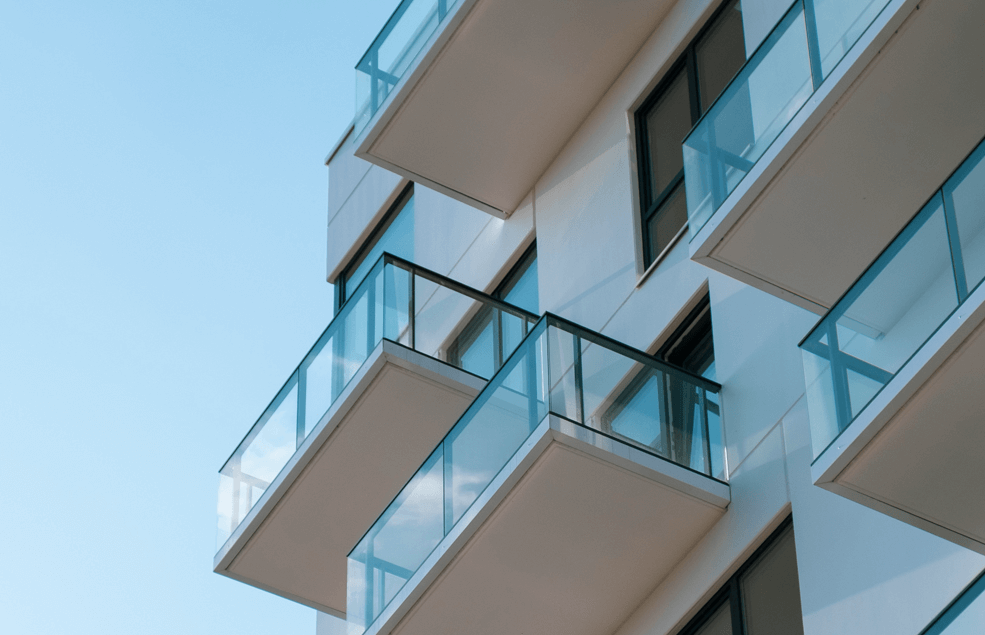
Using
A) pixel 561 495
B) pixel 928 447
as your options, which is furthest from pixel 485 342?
pixel 928 447

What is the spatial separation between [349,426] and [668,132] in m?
3.48

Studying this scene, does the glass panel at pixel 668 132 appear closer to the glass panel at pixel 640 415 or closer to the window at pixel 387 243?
the glass panel at pixel 640 415

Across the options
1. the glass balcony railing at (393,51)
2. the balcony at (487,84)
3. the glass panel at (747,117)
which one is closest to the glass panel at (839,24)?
the glass panel at (747,117)

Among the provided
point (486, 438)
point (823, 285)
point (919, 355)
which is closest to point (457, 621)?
point (486, 438)

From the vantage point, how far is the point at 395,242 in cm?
1888

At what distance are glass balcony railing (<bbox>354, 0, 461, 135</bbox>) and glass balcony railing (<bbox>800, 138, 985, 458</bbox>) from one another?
20.5 ft

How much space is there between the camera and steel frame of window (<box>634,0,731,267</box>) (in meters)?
13.6

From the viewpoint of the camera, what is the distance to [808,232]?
36.2 feet

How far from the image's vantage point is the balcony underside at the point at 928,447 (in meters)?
8.60

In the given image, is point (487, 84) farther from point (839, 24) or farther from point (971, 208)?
point (971, 208)

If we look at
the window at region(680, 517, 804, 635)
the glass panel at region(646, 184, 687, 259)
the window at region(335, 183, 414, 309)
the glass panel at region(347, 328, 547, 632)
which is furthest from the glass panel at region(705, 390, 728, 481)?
the window at region(335, 183, 414, 309)

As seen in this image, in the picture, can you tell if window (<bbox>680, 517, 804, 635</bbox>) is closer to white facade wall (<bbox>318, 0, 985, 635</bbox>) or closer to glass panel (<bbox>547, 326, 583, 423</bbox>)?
white facade wall (<bbox>318, 0, 985, 635</bbox>)

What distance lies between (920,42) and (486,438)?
3.95m

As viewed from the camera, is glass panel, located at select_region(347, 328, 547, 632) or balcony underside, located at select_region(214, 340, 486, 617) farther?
balcony underside, located at select_region(214, 340, 486, 617)
